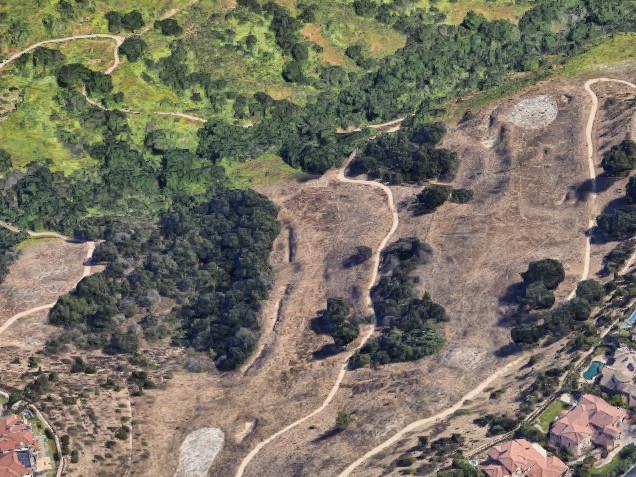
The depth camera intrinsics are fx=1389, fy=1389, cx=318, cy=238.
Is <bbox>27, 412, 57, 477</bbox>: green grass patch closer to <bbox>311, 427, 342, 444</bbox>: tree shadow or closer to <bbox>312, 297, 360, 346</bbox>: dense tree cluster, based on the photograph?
<bbox>311, 427, 342, 444</bbox>: tree shadow

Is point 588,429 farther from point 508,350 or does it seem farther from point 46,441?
point 46,441

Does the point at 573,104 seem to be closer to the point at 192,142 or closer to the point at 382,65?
the point at 382,65

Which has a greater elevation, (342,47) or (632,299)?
(342,47)

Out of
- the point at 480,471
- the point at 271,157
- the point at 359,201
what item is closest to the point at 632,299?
the point at 480,471

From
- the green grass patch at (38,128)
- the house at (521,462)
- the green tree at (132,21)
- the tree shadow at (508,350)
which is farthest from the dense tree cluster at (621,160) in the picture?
the green tree at (132,21)

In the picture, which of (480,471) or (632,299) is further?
(632,299)

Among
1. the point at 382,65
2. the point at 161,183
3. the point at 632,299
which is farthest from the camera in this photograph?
the point at 382,65
